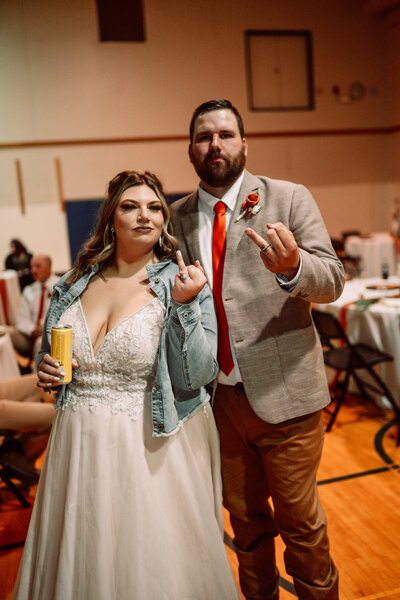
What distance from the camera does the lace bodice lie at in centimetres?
160

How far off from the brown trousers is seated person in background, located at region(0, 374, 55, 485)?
4.55 feet

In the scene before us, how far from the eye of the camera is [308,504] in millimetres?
1743

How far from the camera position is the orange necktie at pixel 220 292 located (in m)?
1.74

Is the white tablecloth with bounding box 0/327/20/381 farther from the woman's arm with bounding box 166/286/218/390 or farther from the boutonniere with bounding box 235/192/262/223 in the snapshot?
the boutonniere with bounding box 235/192/262/223


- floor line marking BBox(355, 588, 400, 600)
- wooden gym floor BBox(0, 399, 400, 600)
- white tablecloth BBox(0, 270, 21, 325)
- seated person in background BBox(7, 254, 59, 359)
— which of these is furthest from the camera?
white tablecloth BBox(0, 270, 21, 325)

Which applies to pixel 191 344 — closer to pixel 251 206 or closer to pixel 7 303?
pixel 251 206

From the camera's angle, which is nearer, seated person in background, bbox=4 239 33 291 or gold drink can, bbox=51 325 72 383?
gold drink can, bbox=51 325 72 383

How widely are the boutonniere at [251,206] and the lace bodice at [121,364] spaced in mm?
445

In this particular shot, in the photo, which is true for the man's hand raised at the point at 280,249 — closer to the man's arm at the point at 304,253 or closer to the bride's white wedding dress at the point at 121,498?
the man's arm at the point at 304,253

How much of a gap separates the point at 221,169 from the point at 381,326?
8.33 ft

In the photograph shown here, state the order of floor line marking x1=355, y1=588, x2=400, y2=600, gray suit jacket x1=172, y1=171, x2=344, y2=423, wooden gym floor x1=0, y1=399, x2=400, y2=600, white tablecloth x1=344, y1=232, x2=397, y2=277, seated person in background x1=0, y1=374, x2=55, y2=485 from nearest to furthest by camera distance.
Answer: gray suit jacket x1=172, y1=171, x2=344, y2=423 → floor line marking x1=355, y1=588, x2=400, y2=600 → wooden gym floor x1=0, y1=399, x2=400, y2=600 → seated person in background x1=0, y1=374, x2=55, y2=485 → white tablecloth x1=344, y1=232, x2=397, y2=277

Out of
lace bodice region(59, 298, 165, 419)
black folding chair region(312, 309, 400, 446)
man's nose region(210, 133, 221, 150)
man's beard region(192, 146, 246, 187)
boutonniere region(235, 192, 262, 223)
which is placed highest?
man's nose region(210, 133, 221, 150)

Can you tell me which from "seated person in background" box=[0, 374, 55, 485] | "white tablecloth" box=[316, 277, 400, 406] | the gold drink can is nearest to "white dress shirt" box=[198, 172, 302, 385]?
the gold drink can

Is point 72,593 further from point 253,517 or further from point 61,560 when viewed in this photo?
point 253,517
